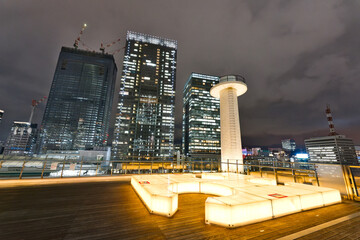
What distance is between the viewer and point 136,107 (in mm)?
72938

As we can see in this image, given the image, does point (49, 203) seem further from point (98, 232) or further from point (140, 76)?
point (140, 76)

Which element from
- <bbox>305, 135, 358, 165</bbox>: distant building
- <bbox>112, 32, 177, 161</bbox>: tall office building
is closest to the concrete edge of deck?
<bbox>112, 32, 177, 161</bbox>: tall office building

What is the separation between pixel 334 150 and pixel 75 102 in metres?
187

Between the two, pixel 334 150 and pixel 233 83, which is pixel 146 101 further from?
pixel 334 150

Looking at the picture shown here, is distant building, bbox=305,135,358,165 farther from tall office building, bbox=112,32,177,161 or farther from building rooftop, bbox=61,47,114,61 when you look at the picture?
building rooftop, bbox=61,47,114,61

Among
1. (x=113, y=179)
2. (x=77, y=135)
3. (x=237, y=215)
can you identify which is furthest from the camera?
(x=77, y=135)

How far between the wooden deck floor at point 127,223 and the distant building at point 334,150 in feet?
397

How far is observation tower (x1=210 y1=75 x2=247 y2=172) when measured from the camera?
14.0 m

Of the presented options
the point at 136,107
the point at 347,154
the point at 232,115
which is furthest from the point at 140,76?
the point at 347,154

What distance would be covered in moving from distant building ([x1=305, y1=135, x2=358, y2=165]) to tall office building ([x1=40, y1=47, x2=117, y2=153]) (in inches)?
6241

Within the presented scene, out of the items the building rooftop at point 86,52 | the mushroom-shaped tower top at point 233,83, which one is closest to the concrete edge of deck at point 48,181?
the mushroom-shaped tower top at point 233,83

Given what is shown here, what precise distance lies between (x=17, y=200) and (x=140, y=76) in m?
77.9

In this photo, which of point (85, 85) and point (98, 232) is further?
point (85, 85)

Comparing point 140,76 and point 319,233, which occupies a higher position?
point 140,76
